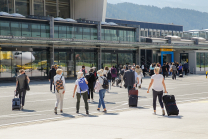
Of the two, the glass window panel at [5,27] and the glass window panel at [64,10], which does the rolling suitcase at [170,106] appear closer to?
the glass window panel at [5,27]

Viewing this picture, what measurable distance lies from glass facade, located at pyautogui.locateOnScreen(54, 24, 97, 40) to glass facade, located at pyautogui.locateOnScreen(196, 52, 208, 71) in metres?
18.4

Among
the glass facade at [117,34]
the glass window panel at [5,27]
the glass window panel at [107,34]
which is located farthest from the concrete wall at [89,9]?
the glass window panel at [5,27]

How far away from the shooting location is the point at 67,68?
3862cm

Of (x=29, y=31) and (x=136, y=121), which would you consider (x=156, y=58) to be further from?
(x=136, y=121)

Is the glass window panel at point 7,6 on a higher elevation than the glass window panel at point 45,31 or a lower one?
higher

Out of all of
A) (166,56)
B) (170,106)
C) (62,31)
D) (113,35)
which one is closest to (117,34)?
(113,35)

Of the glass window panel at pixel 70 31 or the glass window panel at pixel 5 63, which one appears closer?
the glass window panel at pixel 5 63

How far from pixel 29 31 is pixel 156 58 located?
2243 centimetres

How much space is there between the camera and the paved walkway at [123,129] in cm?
742

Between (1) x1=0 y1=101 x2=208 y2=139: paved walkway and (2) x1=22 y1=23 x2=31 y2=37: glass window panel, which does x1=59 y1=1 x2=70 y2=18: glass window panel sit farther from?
(1) x1=0 y1=101 x2=208 y2=139: paved walkway

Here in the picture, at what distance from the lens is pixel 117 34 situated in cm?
4553

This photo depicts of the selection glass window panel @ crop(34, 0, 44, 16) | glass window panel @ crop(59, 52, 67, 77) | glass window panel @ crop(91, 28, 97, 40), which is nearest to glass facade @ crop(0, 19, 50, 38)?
glass window panel @ crop(59, 52, 67, 77)

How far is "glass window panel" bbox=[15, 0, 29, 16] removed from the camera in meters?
44.0

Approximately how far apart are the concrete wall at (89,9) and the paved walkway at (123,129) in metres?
41.6
